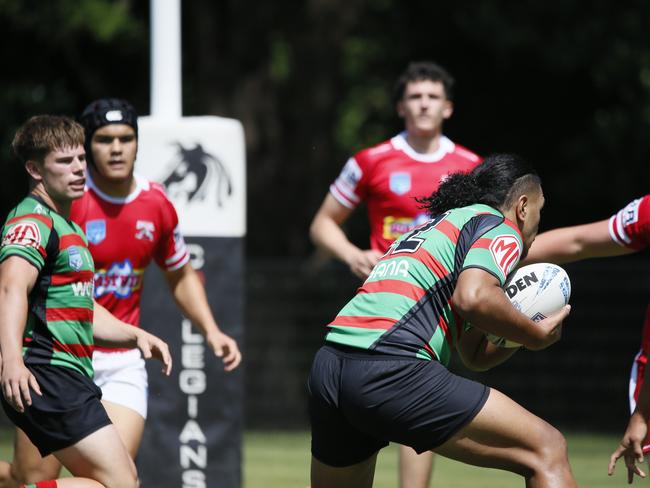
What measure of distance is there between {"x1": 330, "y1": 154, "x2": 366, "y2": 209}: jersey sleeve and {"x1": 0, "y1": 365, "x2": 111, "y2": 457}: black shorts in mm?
2697

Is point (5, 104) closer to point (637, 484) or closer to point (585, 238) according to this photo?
point (637, 484)

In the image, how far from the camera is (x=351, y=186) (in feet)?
24.2

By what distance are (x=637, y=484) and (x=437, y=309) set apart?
4.74 m

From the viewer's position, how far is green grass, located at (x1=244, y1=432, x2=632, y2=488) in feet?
29.7

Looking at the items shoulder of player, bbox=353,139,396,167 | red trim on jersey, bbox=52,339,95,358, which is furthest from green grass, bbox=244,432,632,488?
red trim on jersey, bbox=52,339,95,358

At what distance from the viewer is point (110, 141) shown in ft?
20.3

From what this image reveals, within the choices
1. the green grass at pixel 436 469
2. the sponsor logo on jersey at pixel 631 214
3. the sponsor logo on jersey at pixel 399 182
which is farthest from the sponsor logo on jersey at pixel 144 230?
the green grass at pixel 436 469

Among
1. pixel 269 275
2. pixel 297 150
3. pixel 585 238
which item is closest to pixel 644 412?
pixel 585 238

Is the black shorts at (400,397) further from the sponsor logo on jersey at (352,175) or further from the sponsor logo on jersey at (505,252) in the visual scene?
the sponsor logo on jersey at (352,175)

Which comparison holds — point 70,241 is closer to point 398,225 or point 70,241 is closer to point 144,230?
point 144,230

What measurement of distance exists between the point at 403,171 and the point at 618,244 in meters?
1.92

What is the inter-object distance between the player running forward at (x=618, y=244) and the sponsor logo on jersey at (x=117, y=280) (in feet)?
6.64

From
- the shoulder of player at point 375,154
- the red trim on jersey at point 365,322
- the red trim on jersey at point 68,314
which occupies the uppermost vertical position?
the shoulder of player at point 375,154

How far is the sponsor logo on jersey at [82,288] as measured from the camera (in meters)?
5.23
